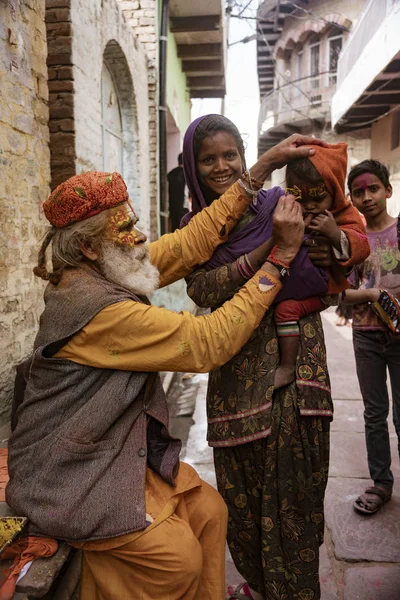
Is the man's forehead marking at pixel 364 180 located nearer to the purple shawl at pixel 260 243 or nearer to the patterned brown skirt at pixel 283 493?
the purple shawl at pixel 260 243

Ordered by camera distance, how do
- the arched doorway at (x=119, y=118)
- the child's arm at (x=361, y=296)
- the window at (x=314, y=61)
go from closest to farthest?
1. the child's arm at (x=361, y=296)
2. the arched doorway at (x=119, y=118)
3. the window at (x=314, y=61)

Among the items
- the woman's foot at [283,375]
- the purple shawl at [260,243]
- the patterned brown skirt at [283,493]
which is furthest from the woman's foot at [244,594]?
the purple shawl at [260,243]

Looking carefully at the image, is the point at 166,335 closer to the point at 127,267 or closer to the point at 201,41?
the point at 127,267

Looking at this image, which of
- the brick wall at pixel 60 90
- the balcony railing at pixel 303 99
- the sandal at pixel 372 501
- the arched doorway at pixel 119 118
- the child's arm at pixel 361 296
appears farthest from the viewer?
the balcony railing at pixel 303 99

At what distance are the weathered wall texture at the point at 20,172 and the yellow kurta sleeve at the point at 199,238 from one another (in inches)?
44.5

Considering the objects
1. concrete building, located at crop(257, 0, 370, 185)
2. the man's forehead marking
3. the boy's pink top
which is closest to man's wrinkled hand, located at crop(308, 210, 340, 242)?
the boy's pink top

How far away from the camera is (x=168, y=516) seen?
166 cm

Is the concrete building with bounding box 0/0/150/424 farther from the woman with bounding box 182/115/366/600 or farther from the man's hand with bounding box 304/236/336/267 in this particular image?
the man's hand with bounding box 304/236/336/267

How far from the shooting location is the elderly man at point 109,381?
1.56 metres

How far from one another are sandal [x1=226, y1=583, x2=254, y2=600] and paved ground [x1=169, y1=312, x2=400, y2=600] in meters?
0.26

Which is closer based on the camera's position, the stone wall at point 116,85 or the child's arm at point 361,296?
the child's arm at point 361,296

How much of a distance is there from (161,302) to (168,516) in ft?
17.3

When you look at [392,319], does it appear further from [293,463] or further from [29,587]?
[29,587]

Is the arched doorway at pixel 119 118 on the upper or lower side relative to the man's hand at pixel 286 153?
upper
